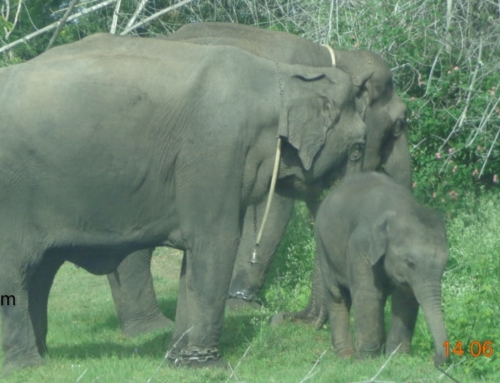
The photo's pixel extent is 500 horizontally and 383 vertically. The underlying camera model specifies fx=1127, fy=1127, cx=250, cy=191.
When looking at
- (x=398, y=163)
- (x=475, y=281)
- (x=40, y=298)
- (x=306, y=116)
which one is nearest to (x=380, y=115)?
(x=398, y=163)

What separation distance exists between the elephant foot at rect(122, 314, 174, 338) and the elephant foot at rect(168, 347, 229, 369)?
1.91m

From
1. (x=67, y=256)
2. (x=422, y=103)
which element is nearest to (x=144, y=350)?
(x=67, y=256)

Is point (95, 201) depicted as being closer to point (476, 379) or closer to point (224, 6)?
point (476, 379)

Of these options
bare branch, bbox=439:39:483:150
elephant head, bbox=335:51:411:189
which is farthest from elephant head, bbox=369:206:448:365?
bare branch, bbox=439:39:483:150

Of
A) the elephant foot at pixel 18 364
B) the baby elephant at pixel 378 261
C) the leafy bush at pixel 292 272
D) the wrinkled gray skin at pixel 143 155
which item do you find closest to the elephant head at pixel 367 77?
the leafy bush at pixel 292 272

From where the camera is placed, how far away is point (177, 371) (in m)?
7.33

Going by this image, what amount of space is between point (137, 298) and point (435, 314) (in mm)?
3468

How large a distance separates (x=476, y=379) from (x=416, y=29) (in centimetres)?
553

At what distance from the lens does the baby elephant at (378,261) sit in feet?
23.0

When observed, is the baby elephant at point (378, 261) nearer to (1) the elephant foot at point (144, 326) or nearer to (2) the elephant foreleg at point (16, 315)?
(1) the elephant foot at point (144, 326)

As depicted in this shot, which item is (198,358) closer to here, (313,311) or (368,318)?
(368,318)

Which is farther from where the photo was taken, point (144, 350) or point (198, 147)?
point (144, 350)

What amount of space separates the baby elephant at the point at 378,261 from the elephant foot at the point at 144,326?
1.98 meters

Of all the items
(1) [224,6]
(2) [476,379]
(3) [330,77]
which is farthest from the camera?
(1) [224,6]
